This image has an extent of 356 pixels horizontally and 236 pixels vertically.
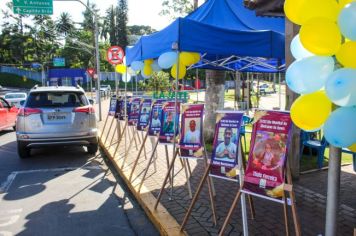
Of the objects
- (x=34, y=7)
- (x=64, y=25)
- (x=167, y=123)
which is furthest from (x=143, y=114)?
(x=64, y=25)

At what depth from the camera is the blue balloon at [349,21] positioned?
232 cm

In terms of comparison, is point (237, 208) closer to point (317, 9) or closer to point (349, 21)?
point (317, 9)

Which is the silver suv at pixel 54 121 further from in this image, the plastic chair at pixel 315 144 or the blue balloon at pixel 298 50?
the blue balloon at pixel 298 50

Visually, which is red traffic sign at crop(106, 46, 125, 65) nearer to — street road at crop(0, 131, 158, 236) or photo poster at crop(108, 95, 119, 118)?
photo poster at crop(108, 95, 119, 118)

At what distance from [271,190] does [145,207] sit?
8.00 feet

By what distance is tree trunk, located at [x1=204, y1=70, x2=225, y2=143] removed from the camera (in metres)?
10.2

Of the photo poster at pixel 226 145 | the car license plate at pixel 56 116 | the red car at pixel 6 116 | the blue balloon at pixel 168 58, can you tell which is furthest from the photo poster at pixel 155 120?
the red car at pixel 6 116

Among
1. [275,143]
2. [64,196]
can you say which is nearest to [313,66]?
[275,143]

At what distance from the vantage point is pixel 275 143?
3.54 meters

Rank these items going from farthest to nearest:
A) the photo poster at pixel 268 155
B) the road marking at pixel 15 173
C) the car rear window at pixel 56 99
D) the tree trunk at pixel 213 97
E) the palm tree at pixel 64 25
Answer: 1. the palm tree at pixel 64 25
2. the tree trunk at pixel 213 97
3. the car rear window at pixel 56 99
4. the road marking at pixel 15 173
5. the photo poster at pixel 268 155

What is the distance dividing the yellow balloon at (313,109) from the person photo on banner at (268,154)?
27.6 inches

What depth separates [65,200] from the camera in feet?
19.8

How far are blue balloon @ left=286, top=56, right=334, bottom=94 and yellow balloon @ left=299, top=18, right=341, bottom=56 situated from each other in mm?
72

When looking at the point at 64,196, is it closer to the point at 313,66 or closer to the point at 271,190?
the point at 271,190
